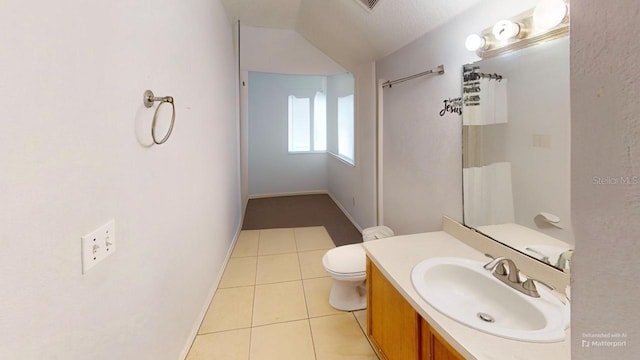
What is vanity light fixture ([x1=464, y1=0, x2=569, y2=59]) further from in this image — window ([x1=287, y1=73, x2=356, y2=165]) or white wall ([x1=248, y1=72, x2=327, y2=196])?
white wall ([x1=248, y1=72, x2=327, y2=196])

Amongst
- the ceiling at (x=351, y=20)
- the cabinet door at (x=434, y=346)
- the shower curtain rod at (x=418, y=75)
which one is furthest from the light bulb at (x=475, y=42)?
the cabinet door at (x=434, y=346)

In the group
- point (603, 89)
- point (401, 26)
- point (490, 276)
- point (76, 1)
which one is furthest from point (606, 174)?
point (401, 26)

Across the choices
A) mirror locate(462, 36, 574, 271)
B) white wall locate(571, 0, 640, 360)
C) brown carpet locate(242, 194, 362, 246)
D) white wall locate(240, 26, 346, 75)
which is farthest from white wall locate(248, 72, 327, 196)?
white wall locate(571, 0, 640, 360)

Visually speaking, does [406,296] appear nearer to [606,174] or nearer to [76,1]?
[606,174]

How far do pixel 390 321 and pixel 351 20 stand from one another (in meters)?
2.31

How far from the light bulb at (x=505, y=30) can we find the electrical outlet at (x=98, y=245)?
5.68ft

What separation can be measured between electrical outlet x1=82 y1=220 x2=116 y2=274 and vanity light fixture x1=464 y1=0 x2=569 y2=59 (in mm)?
1733

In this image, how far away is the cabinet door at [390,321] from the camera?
122 cm

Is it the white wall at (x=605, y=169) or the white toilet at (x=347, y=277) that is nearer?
the white wall at (x=605, y=169)

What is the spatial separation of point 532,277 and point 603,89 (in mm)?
1189

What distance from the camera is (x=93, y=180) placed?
87 centimetres

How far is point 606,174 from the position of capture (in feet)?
1.18

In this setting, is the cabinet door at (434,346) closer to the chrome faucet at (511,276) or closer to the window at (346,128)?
the chrome faucet at (511,276)

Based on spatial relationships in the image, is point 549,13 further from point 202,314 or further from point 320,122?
point 320,122
